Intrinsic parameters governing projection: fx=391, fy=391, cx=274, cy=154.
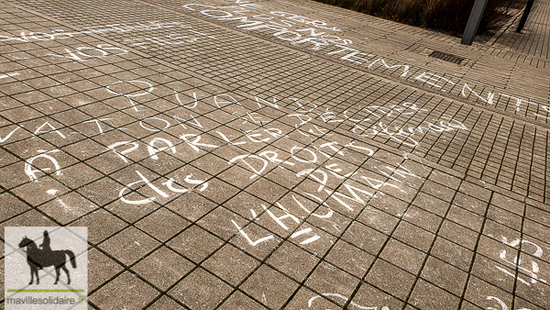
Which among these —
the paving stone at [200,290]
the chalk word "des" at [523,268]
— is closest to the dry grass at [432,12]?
the chalk word "des" at [523,268]

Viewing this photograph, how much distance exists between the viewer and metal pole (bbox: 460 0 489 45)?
11180 mm

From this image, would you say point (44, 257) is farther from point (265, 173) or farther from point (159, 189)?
point (265, 173)

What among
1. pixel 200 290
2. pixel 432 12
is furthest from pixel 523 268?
pixel 432 12

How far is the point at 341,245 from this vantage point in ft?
11.3

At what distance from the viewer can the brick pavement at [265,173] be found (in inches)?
121

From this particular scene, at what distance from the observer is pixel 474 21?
11.4 metres

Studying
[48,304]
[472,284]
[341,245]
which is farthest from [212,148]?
[472,284]

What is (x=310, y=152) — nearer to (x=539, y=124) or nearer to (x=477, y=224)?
(x=477, y=224)

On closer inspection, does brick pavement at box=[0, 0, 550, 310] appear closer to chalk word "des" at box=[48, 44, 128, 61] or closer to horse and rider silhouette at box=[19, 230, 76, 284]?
chalk word "des" at box=[48, 44, 128, 61]

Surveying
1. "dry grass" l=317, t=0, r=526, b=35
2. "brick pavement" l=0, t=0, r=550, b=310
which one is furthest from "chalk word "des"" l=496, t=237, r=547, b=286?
"dry grass" l=317, t=0, r=526, b=35

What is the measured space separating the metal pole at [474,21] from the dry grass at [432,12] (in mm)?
1288

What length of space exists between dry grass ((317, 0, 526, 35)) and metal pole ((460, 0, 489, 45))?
4.23ft

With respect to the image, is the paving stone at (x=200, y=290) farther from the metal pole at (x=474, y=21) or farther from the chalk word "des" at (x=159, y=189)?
the metal pole at (x=474, y=21)

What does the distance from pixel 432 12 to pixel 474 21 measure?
7.03 feet
